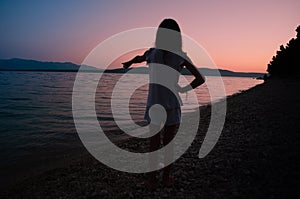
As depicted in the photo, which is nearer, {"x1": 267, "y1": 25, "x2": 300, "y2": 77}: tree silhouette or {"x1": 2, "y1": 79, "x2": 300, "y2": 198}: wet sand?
{"x1": 2, "y1": 79, "x2": 300, "y2": 198}: wet sand

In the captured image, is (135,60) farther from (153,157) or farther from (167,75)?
(153,157)

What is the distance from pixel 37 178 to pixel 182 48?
5020mm

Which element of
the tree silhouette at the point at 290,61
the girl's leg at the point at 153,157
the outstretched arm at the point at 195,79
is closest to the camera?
the outstretched arm at the point at 195,79

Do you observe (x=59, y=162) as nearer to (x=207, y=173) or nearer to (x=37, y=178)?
(x=37, y=178)

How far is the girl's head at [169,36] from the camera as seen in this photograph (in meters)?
3.92

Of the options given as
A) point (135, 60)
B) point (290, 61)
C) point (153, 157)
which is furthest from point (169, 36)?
point (290, 61)

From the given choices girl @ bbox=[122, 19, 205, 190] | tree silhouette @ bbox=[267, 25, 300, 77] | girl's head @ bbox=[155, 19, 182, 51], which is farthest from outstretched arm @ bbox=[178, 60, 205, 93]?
tree silhouette @ bbox=[267, 25, 300, 77]

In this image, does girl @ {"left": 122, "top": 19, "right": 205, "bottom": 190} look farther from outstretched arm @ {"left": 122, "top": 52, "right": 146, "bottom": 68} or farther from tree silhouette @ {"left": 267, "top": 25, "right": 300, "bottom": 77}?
tree silhouette @ {"left": 267, "top": 25, "right": 300, "bottom": 77}

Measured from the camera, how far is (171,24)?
3.91m

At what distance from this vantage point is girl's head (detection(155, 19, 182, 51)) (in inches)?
154

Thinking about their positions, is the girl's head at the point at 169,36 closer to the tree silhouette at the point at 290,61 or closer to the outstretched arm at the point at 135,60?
the outstretched arm at the point at 135,60

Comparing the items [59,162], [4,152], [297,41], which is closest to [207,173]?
[59,162]

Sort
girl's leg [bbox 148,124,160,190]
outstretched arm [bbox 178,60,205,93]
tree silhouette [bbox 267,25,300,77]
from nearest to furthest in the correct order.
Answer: outstretched arm [bbox 178,60,205,93]
girl's leg [bbox 148,124,160,190]
tree silhouette [bbox 267,25,300,77]

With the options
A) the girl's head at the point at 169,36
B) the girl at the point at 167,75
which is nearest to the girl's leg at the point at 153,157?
the girl at the point at 167,75
